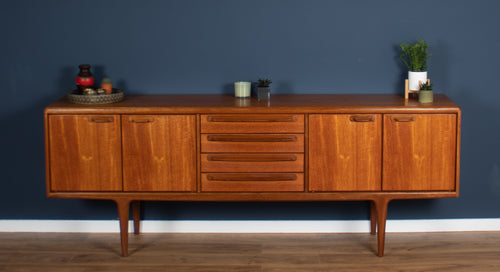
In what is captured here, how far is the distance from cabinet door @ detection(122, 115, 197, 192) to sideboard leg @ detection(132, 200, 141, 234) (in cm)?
40

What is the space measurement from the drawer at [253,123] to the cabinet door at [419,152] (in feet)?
1.49

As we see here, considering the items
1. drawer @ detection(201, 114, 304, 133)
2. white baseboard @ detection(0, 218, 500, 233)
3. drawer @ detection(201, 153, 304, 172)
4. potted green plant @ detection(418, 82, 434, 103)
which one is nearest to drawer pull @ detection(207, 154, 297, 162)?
drawer @ detection(201, 153, 304, 172)

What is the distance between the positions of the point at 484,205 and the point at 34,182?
2.57 meters

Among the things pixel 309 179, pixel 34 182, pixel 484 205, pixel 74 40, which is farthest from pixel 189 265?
pixel 484 205

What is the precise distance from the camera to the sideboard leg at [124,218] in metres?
3.48

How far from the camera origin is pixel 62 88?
12.4ft

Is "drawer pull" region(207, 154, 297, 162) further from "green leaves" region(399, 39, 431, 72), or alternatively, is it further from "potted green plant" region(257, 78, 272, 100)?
"green leaves" region(399, 39, 431, 72)

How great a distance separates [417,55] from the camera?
359cm

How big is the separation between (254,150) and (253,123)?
0.14m

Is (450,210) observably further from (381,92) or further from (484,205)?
(381,92)

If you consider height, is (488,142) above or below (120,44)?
below

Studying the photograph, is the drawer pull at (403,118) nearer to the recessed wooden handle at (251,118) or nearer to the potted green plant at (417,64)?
the potted green plant at (417,64)

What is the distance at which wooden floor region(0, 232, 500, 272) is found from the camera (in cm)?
343

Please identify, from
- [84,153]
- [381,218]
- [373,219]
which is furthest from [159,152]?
[373,219]
